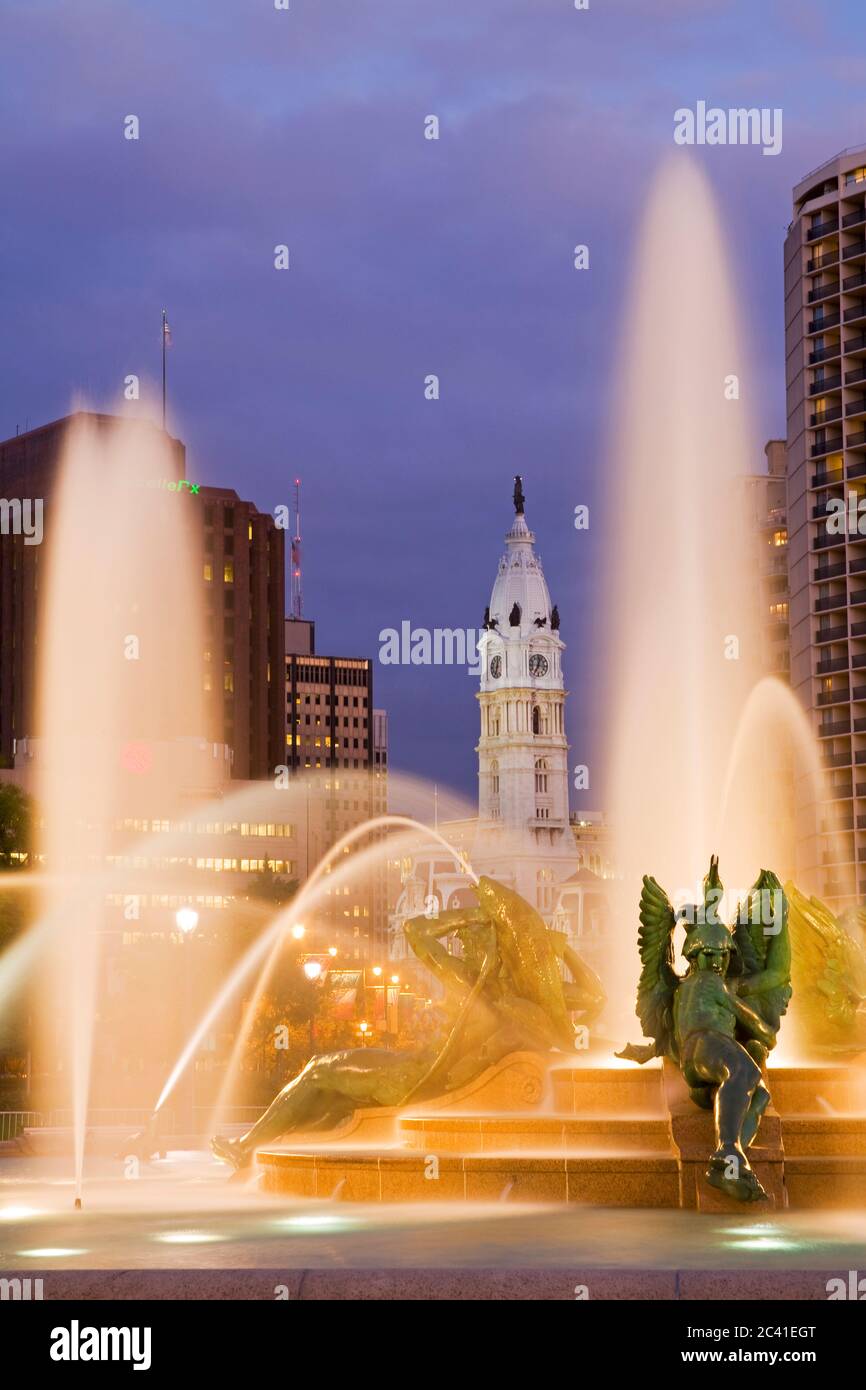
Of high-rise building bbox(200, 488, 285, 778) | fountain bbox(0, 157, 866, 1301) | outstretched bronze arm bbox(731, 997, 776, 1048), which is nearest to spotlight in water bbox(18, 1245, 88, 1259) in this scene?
fountain bbox(0, 157, 866, 1301)

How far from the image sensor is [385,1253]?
44.9 feet

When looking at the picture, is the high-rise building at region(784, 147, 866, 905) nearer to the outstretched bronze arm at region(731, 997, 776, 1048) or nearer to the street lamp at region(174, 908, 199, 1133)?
the street lamp at region(174, 908, 199, 1133)

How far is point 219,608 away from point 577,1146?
16188 cm

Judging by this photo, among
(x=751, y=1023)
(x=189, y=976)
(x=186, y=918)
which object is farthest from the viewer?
(x=189, y=976)

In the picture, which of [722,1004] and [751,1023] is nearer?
[722,1004]

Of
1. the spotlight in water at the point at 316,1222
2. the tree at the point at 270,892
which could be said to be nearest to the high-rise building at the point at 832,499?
the tree at the point at 270,892

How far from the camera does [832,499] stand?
88312mm

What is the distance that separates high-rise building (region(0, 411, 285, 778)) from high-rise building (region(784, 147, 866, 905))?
80.8 metres

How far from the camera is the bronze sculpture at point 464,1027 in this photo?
21.2 m

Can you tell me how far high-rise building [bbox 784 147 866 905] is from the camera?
8619cm

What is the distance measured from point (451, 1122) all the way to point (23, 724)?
145853 mm

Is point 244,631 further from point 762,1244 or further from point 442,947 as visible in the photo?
point 762,1244

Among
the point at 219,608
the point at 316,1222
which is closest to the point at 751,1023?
the point at 316,1222

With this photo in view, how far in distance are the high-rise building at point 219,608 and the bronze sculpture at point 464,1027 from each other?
13881 centimetres
